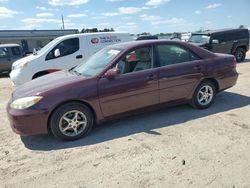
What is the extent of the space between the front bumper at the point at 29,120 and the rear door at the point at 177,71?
2.18 meters

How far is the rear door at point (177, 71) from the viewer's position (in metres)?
4.98

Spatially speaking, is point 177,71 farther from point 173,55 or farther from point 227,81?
point 227,81

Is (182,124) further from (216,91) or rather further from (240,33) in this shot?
(240,33)

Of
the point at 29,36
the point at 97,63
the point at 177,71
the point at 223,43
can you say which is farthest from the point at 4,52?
the point at 29,36

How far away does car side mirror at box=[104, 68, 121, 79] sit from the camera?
4.44 meters

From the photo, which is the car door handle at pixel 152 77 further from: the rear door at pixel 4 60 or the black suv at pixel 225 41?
the rear door at pixel 4 60

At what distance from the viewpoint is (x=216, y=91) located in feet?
18.7

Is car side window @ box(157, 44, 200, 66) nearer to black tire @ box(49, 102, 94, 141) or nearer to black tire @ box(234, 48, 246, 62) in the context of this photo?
black tire @ box(49, 102, 94, 141)

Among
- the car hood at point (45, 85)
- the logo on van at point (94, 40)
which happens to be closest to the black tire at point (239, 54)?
the logo on van at point (94, 40)

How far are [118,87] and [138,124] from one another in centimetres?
85

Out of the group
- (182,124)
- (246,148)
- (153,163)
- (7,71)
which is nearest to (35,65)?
(182,124)

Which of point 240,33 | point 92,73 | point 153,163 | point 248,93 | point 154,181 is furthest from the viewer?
point 240,33

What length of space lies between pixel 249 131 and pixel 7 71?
1387 cm

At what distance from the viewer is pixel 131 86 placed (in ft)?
15.2
